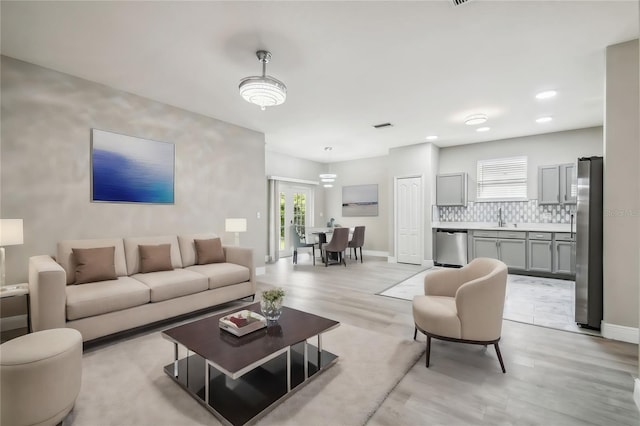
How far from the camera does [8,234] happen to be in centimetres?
271

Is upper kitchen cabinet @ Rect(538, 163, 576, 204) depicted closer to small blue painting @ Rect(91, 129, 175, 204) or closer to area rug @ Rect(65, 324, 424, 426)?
area rug @ Rect(65, 324, 424, 426)

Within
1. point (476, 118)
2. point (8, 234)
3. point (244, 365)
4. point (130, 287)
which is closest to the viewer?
point (244, 365)

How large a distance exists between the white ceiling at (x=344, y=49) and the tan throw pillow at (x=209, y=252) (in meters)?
2.05

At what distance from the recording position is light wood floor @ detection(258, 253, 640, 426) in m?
1.80

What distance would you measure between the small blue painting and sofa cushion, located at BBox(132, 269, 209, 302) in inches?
45.6

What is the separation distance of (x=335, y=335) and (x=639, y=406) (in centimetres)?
217

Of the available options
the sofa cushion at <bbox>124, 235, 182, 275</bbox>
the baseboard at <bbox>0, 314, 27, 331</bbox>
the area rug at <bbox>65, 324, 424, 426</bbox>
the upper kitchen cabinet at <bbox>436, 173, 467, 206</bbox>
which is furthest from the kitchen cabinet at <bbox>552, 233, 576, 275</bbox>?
the baseboard at <bbox>0, 314, 27, 331</bbox>

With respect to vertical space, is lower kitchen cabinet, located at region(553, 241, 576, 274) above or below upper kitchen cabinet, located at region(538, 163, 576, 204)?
below

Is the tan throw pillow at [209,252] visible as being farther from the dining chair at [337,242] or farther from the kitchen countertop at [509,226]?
the kitchen countertop at [509,226]

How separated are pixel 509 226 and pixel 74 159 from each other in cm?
758

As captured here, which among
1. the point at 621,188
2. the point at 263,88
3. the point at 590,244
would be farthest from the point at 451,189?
the point at 263,88

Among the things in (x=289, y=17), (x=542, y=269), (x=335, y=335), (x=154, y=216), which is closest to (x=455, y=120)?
(x=542, y=269)

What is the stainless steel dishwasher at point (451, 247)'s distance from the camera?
6276 millimetres

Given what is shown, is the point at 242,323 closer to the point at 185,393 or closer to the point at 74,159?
the point at 185,393
